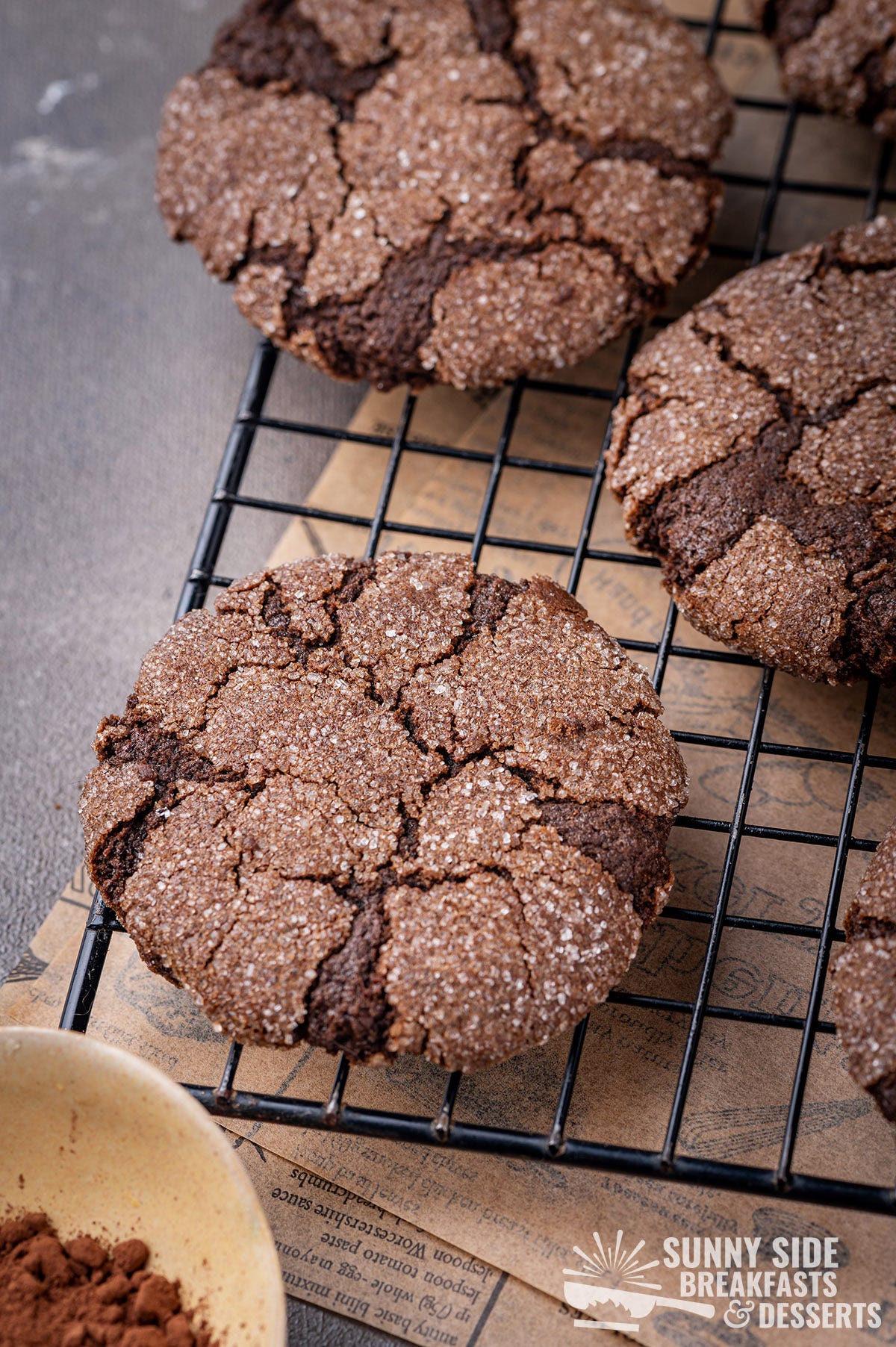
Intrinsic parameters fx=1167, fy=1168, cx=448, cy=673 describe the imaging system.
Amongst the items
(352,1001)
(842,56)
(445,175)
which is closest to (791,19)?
(842,56)

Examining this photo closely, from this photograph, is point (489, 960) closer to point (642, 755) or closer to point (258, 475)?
point (642, 755)

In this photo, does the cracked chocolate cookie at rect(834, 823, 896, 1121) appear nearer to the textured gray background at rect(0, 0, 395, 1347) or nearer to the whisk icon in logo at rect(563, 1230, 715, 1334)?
the whisk icon in logo at rect(563, 1230, 715, 1334)

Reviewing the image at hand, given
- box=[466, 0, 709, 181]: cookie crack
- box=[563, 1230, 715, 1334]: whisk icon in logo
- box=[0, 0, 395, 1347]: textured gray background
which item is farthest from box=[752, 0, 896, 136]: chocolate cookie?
box=[563, 1230, 715, 1334]: whisk icon in logo

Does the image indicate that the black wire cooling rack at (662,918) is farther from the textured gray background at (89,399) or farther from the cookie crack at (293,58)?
the cookie crack at (293,58)

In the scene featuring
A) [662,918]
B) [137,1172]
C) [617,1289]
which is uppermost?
[137,1172]

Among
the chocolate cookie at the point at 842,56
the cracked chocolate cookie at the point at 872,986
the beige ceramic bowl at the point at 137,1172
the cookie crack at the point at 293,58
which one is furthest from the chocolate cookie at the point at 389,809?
the chocolate cookie at the point at 842,56

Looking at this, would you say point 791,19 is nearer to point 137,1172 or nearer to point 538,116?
point 538,116
